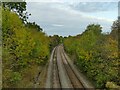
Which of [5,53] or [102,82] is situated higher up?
[5,53]

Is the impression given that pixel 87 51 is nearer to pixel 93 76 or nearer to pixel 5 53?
pixel 93 76

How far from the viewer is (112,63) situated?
32.7 metres

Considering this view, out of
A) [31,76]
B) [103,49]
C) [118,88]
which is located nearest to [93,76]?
[103,49]

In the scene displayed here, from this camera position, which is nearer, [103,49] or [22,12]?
[103,49]

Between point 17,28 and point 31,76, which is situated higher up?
point 17,28

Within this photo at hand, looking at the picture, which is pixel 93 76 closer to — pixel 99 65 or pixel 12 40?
pixel 99 65

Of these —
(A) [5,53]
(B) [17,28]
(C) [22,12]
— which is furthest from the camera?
(C) [22,12]

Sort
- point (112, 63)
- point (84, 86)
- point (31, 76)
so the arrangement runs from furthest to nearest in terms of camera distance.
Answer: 1. point (31, 76)
2. point (84, 86)
3. point (112, 63)

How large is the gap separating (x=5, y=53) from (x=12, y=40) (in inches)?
210

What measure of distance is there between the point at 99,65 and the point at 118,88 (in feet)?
35.5

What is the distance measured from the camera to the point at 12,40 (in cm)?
2667

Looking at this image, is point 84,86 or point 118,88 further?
point 84,86

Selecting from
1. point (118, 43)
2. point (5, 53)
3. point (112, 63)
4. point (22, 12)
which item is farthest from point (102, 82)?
point (22, 12)

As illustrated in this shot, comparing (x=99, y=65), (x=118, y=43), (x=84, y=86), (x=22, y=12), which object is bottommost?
(x=84, y=86)
